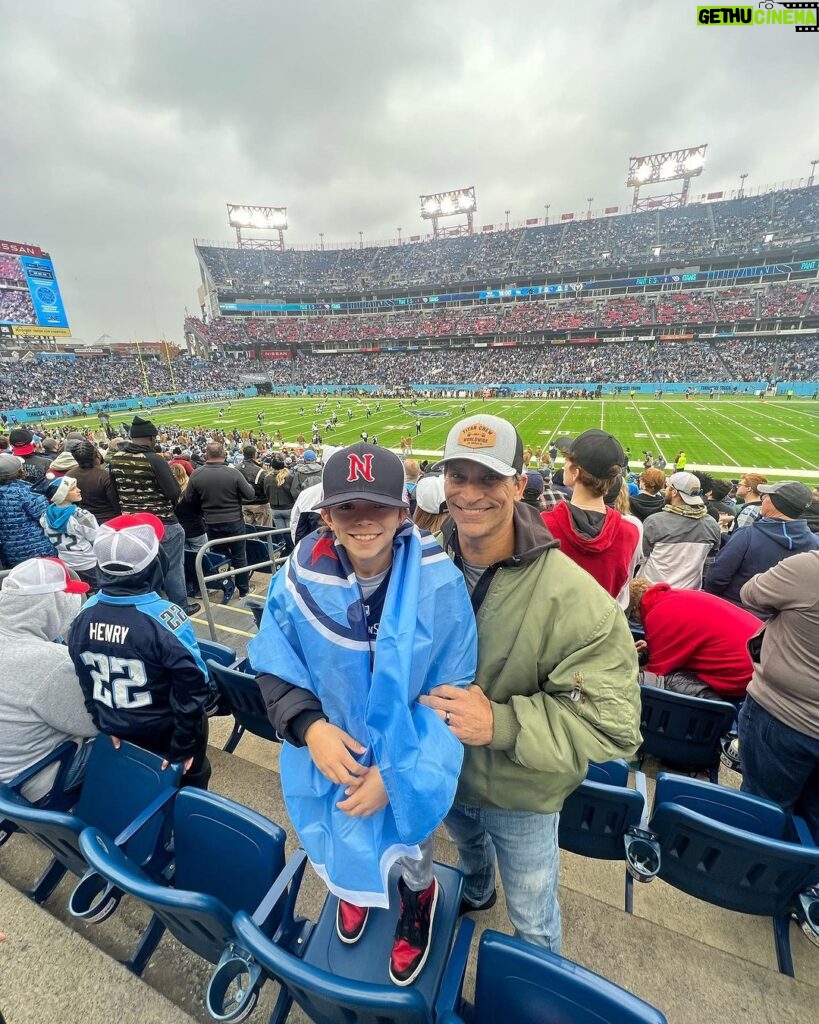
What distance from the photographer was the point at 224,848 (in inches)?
87.4

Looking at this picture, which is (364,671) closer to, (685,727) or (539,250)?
(685,727)

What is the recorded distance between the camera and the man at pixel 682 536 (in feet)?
15.1

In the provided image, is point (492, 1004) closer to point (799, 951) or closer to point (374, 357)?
point (799, 951)

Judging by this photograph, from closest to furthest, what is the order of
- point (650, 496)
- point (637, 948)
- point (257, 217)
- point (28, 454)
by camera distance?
point (637, 948), point (650, 496), point (28, 454), point (257, 217)

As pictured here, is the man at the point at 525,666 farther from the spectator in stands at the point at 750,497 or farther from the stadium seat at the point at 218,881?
the spectator in stands at the point at 750,497

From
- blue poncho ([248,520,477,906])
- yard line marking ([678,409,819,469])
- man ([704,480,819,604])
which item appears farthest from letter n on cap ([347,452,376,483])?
yard line marking ([678,409,819,469])

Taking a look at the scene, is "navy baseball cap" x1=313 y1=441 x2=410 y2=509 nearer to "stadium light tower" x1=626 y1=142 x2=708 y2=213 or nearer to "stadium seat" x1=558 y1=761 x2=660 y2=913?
"stadium seat" x1=558 y1=761 x2=660 y2=913

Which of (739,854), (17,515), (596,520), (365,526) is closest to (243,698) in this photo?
(365,526)

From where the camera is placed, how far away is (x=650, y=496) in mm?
6270

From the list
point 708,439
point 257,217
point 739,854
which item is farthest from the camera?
point 257,217

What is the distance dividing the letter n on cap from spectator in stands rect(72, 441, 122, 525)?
223 inches

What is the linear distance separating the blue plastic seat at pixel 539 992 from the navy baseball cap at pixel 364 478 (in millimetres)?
1488

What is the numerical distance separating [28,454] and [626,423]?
34370 mm

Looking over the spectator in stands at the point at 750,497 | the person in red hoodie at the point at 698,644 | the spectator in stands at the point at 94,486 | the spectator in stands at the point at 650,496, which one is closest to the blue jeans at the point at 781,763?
the person in red hoodie at the point at 698,644
